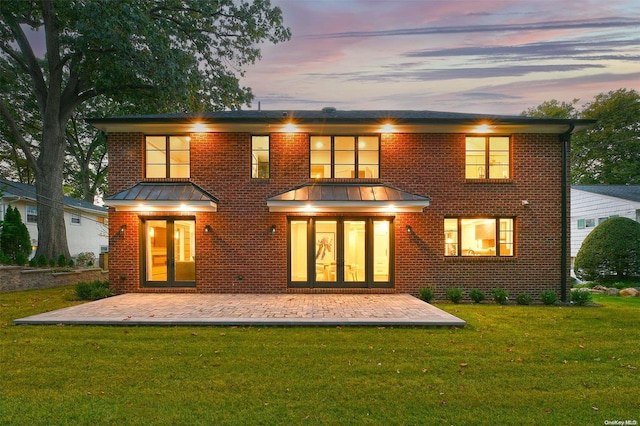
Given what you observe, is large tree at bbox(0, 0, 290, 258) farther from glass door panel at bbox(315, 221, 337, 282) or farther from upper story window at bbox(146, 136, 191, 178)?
glass door panel at bbox(315, 221, 337, 282)

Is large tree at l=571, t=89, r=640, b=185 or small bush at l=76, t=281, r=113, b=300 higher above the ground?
large tree at l=571, t=89, r=640, b=185

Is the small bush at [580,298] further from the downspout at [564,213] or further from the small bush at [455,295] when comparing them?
the small bush at [455,295]

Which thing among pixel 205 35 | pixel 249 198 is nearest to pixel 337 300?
pixel 249 198

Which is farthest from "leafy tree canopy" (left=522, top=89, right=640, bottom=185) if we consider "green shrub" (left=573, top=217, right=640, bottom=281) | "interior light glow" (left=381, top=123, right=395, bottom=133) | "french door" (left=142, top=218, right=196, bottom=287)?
"french door" (left=142, top=218, right=196, bottom=287)

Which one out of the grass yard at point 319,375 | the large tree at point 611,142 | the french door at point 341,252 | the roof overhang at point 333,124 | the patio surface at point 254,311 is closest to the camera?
the grass yard at point 319,375

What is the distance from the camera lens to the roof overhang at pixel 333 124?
10633 mm

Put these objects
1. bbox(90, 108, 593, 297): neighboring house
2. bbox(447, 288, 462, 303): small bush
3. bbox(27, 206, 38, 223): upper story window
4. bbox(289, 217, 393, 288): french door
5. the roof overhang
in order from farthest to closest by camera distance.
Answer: bbox(27, 206, 38, 223): upper story window
bbox(289, 217, 393, 288): french door
bbox(90, 108, 593, 297): neighboring house
the roof overhang
bbox(447, 288, 462, 303): small bush

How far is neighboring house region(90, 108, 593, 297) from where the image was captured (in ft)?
36.3

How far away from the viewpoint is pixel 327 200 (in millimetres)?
10188

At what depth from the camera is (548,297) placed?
1027 cm

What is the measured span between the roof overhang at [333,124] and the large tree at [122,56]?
5.29m

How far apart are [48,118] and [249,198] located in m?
13.3

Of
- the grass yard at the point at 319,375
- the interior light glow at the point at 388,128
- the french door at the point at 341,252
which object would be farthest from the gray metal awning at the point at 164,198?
the interior light glow at the point at 388,128

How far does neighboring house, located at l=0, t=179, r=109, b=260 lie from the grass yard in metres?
17.3
